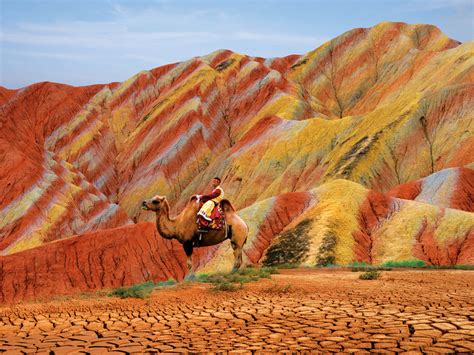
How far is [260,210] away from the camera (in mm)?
42719

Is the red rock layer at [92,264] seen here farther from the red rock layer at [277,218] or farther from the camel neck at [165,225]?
the camel neck at [165,225]

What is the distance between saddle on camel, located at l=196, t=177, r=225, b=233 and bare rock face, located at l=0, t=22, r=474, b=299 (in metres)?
17.5

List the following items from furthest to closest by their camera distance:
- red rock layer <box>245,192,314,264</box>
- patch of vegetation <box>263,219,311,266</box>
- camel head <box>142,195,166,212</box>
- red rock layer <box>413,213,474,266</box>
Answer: red rock layer <box>245,192,314,264</box> < patch of vegetation <box>263,219,311,266</box> < red rock layer <box>413,213,474,266</box> < camel head <box>142,195,166,212</box>

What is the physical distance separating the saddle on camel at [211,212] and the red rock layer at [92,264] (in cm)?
2711

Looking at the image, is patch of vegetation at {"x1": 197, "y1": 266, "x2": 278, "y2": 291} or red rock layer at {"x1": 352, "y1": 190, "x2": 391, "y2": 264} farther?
red rock layer at {"x1": 352, "y1": 190, "x2": 391, "y2": 264}

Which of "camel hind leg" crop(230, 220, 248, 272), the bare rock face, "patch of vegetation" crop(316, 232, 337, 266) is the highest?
the bare rock face

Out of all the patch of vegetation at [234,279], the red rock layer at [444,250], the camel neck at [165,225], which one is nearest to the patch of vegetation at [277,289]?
the patch of vegetation at [234,279]

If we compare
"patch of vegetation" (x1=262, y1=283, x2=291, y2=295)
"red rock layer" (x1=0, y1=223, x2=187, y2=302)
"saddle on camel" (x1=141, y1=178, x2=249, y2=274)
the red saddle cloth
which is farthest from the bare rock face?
"patch of vegetation" (x1=262, y1=283, x2=291, y2=295)

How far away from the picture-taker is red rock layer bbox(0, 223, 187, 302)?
39.8 metres

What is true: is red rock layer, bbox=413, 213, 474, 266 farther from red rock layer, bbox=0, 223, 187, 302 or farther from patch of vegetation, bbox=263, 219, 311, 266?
red rock layer, bbox=0, 223, 187, 302

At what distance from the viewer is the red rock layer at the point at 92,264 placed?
3978 centimetres

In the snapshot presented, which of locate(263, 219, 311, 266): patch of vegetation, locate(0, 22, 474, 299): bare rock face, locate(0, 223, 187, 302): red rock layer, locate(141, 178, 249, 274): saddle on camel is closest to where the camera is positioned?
locate(141, 178, 249, 274): saddle on camel

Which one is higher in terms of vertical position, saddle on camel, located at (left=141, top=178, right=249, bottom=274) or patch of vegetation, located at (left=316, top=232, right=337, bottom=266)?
saddle on camel, located at (left=141, top=178, right=249, bottom=274)

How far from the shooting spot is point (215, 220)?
16062 mm
